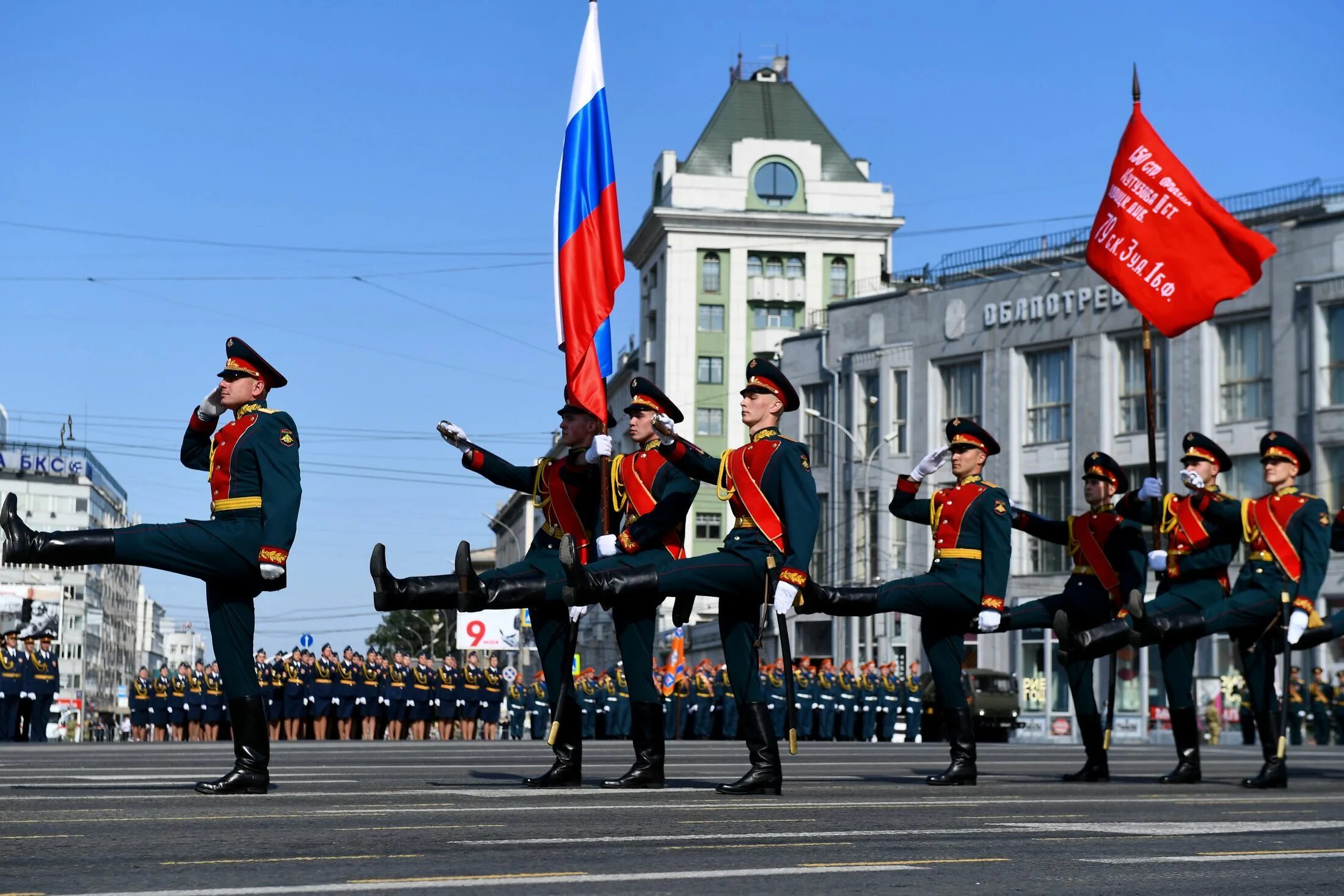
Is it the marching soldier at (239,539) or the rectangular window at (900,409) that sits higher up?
the rectangular window at (900,409)

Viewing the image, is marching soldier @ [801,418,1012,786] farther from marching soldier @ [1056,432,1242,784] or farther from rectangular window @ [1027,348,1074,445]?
rectangular window @ [1027,348,1074,445]

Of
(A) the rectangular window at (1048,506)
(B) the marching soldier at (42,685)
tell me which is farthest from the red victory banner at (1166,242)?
(A) the rectangular window at (1048,506)

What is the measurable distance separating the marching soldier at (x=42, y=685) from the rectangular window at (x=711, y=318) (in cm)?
5263

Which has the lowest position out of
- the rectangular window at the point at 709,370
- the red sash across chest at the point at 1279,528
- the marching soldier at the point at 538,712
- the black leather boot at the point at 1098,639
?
the marching soldier at the point at 538,712

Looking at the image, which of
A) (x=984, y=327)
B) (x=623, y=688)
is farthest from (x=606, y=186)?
(x=984, y=327)

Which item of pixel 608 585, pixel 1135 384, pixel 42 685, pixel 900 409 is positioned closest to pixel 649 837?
pixel 608 585

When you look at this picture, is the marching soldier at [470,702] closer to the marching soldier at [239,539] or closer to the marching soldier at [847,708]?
the marching soldier at [847,708]

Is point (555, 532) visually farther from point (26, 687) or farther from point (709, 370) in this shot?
point (709, 370)

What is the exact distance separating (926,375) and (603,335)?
149 ft

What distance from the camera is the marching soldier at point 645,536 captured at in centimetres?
1048

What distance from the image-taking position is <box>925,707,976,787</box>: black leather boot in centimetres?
1222

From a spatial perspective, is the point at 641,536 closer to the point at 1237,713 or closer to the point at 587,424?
the point at 587,424

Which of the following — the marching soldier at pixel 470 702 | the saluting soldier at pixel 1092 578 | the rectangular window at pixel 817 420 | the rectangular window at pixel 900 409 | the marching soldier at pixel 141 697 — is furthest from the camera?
the rectangular window at pixel 817 420

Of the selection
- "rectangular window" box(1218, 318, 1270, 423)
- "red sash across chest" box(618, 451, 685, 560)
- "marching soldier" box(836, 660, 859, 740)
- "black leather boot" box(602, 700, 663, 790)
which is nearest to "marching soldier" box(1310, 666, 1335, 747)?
"marching soldier" box(836, 660, 859, 740)
